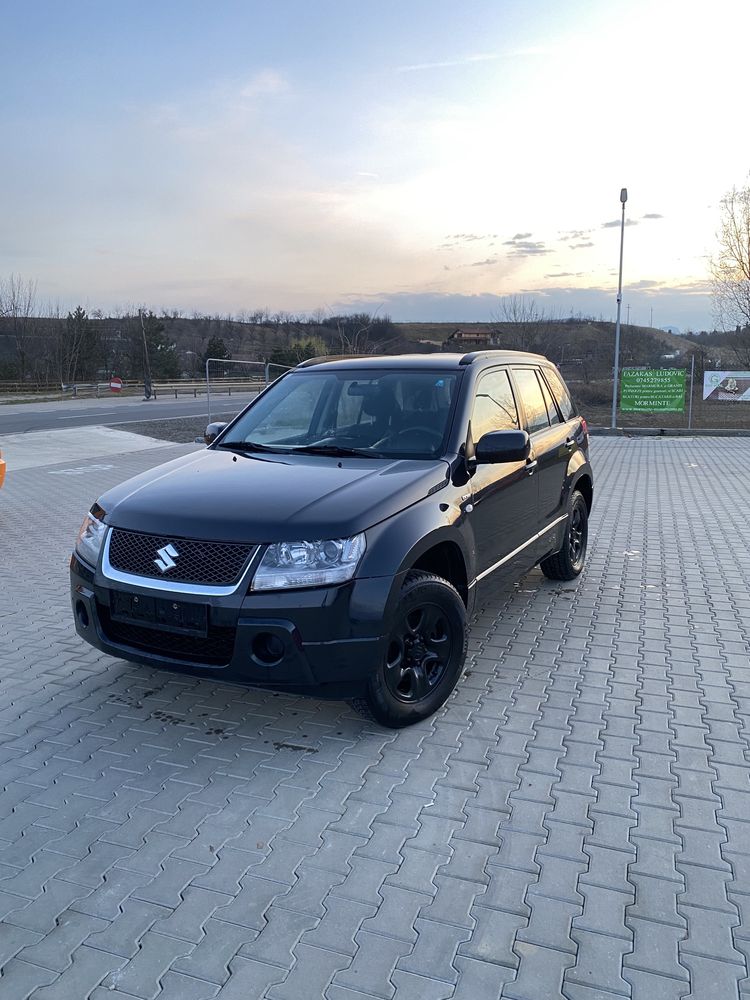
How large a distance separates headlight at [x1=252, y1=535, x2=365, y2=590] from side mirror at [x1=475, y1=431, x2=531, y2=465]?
1.20 meters

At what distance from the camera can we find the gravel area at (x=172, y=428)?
69.6 ft

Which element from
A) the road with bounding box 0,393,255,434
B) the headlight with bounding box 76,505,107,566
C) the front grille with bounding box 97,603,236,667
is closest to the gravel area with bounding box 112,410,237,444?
the road with bounding box 0,393,255,434

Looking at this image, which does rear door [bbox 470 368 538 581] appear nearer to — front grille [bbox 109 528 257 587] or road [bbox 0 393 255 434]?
front grille [bbox 109 528 257 587]

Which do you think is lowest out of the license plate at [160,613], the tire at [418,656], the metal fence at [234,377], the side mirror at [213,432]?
the tire at [418,656]

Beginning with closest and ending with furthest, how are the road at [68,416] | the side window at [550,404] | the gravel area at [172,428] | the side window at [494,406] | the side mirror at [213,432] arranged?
the side window at [494,406] → the side mirror at [213,432] → the side window at [550,404] → the gravel area at [172,428] → the road at [68,416]

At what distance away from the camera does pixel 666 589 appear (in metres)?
6.58

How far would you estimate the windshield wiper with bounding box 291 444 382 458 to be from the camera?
4457 millimetres

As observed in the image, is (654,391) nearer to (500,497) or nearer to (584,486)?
(584,486)

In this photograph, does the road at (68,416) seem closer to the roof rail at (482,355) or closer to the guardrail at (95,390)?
the guardrail at (95,390)

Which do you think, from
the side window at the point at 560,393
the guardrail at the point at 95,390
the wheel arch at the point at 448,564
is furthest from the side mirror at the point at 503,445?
the guardrail at the point at 95,390

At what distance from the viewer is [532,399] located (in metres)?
5.80

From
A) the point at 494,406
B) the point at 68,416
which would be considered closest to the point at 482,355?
the point at 494,406

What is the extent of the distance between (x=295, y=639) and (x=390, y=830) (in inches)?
34.0

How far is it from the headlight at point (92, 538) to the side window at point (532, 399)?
9.64 feet
